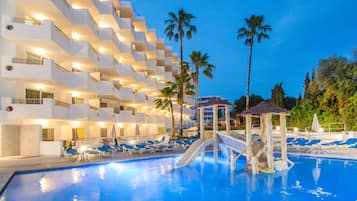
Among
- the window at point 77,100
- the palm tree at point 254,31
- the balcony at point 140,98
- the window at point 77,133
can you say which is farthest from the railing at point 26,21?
the palm tree at point 254,31

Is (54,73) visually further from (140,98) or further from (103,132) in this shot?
(140,98)

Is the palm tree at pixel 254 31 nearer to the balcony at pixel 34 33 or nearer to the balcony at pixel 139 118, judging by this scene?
the balcony at pixel 139 118

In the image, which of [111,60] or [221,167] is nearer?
[221,167]

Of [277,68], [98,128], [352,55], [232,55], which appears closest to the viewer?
[98,128]

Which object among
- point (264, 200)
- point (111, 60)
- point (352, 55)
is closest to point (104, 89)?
point (111, 60)

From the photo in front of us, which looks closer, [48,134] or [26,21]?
[26,21]

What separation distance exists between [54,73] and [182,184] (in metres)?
11.4

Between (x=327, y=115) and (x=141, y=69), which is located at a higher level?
(x=141, y=69)

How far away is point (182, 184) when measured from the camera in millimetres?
11281

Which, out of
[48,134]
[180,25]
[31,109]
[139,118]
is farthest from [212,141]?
[180,25]

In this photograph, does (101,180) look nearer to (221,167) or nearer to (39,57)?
(221,167)

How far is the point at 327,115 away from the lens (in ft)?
93.2

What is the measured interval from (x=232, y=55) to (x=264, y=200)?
18652cm

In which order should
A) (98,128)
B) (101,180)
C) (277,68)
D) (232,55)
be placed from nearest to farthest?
(101,180), (98,128), (277,68), (232,55)
